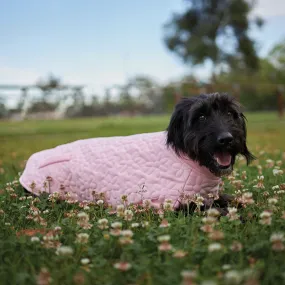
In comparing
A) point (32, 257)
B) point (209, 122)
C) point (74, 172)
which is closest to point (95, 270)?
point (32, 257)

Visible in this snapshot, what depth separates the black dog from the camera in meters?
3.49

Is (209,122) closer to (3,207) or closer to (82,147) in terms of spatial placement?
(82,147)

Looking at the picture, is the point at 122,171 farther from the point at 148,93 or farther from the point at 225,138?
the point at 148,93

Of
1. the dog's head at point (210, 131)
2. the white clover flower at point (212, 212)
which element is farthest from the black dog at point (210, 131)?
the white clover flower at point (212, 212)

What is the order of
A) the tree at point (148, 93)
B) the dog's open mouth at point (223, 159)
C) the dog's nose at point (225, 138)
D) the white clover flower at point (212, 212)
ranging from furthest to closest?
1. the tree at point (148, 93)
2. the dog's open mouth at point (223, 159)
3. the dog's nose at point (225, 138)
4. the white clover flower at point (212, 212)

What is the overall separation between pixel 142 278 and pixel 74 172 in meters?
2.26

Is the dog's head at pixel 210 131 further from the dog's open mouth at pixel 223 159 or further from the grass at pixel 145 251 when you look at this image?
the grass at pixel 145 251

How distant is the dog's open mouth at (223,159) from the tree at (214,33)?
4307 centimetres

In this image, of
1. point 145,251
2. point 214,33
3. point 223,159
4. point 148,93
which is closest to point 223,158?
point 223,159


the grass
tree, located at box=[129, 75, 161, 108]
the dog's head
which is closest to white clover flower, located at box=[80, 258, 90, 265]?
the grass

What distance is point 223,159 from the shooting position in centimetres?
355

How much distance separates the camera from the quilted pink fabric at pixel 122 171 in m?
3.70

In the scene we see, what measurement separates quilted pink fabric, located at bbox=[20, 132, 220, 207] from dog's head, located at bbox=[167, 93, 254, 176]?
15 centimetres

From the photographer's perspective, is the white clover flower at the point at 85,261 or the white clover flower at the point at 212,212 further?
the white clover flower at the point at 212,212
